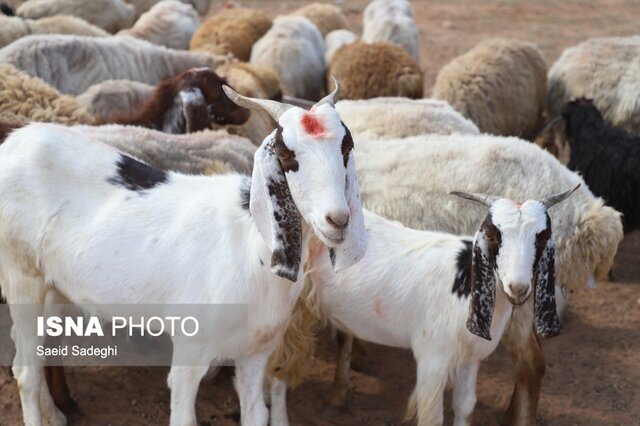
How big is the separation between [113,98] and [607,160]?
3.94 metres

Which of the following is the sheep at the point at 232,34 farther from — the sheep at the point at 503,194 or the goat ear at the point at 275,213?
the goat ear at the point at 275,213

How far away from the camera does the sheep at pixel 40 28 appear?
332 inches

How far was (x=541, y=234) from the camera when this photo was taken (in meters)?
4.11

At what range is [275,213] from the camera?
3457mm

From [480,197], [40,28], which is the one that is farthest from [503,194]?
[40,28]

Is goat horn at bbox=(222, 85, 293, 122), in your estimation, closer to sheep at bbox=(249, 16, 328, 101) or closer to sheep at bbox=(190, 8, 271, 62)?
sheep at bbox=(249, 16, 328, 101)

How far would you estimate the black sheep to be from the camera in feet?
23.1

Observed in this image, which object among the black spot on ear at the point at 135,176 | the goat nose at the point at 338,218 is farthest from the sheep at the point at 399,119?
the goat nose at the point at 338,218

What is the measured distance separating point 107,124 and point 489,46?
4.42 metres

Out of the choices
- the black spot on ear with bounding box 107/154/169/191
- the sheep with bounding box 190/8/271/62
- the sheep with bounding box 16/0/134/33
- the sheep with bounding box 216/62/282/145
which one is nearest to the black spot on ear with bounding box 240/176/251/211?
the black spot on ear with bounding box 107/154/169/191

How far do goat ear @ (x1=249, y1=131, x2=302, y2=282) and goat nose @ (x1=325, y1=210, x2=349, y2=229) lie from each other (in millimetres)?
266

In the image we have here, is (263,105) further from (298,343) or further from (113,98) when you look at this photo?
(113,98)

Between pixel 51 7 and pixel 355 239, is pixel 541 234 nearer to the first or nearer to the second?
pixel 355 239

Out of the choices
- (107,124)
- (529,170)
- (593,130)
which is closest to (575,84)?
(593,130)
